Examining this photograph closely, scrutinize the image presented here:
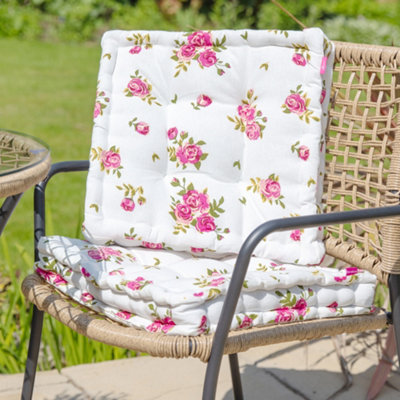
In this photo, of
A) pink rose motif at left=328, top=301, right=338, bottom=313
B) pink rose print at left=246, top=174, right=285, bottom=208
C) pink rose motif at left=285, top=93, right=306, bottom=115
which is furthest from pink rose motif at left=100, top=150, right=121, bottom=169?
pink rose motif at left=328, top=301, right=338, bottom=313

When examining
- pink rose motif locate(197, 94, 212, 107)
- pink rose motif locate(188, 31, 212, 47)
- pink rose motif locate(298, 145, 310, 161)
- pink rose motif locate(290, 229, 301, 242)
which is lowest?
pink rose motif locate(290, 229, 301, 242)

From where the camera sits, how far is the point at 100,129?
2051 millimetres

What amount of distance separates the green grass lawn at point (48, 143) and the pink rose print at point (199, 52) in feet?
2.44

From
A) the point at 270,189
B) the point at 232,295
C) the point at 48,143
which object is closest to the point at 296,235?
the point at 270,189

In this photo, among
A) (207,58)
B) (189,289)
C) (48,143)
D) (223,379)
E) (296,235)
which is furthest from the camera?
(48,143)

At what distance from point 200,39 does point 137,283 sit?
74cm

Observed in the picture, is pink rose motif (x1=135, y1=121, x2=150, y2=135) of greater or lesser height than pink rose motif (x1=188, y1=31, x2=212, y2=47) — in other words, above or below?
below

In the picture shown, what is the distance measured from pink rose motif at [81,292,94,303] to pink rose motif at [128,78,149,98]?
581 millimetres

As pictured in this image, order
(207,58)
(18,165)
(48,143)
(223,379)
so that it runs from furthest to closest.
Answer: (48,143)
(223,379)
(207,58)
(18,165)

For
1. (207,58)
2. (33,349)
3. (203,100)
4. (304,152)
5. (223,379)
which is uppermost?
(207,58)

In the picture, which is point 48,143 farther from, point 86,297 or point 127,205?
point 86,297

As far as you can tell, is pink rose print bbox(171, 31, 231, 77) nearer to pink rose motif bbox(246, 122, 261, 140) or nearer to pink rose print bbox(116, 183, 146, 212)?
pink rose motif bbox(246, 122, 261, 140)

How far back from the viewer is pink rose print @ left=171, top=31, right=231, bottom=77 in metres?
2.06

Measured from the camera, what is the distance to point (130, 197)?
203cm
